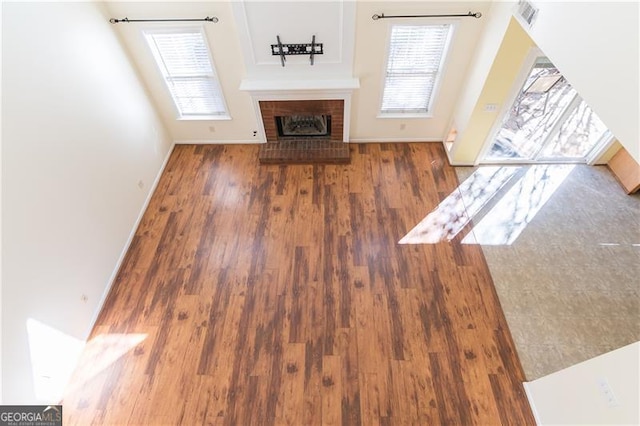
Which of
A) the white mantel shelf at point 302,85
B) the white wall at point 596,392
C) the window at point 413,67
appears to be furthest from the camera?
the white mantel shelf at point 302,85

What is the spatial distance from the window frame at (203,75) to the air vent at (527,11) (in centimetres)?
355

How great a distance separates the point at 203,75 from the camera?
467cm

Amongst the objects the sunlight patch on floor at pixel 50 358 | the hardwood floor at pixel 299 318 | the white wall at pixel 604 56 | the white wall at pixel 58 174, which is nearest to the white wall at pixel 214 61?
the white wall at pixel 58 174

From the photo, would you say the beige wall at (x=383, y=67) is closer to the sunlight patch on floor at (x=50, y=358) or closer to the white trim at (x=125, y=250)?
the white trim at (x=125, y=250)

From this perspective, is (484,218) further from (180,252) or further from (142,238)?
(142,238)

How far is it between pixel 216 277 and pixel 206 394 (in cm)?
128

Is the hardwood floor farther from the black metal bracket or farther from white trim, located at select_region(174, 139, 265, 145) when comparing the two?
the black metal bracket

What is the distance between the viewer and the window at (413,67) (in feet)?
13.7

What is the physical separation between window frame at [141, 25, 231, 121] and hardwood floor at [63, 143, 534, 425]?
1.11 meters

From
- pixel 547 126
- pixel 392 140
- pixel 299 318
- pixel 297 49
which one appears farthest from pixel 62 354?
pixel 547 126

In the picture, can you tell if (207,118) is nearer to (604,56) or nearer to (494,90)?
(494,90)

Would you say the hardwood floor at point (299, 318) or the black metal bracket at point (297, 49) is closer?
the hardwood floor at point (299, 318)

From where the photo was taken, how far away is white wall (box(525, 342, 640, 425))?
2.08 meters

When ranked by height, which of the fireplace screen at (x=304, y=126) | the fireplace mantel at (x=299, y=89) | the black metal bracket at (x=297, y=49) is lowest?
the fireplace screen at (x=304, y=126)
